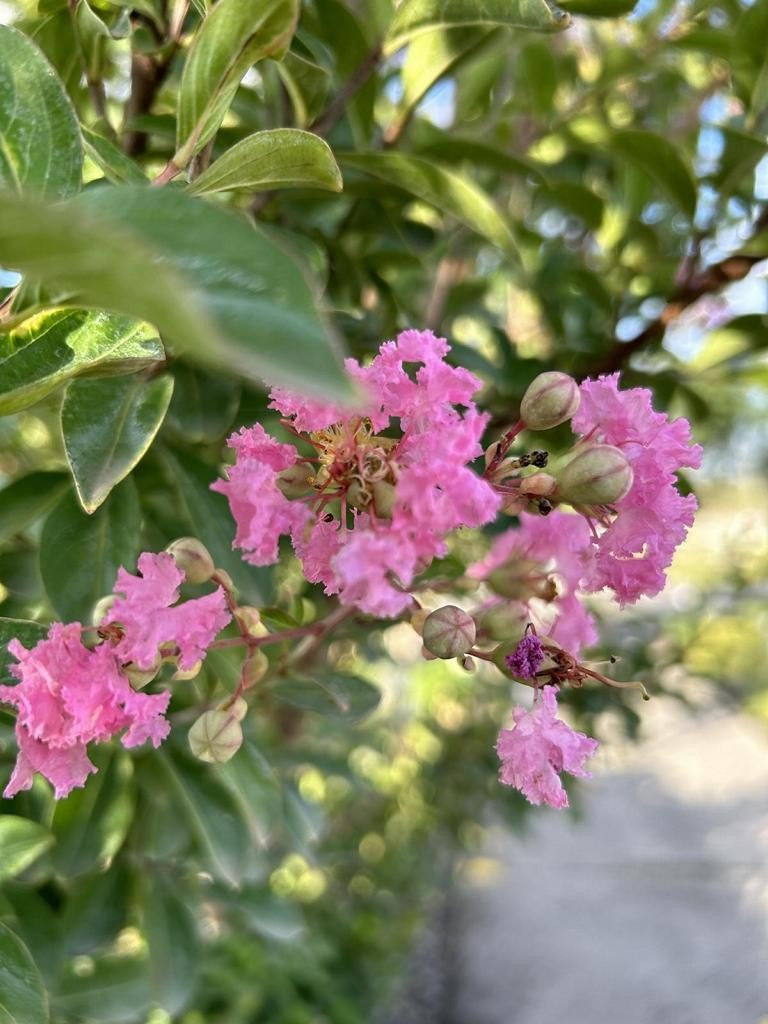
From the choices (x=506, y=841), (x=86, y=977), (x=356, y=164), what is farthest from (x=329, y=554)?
(x=506, y=841)

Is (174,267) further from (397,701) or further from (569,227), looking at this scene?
(397,701)

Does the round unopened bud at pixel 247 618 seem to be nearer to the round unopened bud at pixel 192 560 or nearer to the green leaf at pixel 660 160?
the round unopened bud at pixel 192 560

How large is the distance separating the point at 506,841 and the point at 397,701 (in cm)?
65

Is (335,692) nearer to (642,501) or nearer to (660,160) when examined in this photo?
(642,501)

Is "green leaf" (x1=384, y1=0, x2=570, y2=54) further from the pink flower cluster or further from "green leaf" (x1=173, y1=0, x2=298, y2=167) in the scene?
the pink flower cluster

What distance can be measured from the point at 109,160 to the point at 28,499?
0.30 m

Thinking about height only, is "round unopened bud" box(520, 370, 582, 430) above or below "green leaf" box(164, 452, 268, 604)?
above

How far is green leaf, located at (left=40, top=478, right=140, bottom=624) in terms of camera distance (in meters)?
0.56

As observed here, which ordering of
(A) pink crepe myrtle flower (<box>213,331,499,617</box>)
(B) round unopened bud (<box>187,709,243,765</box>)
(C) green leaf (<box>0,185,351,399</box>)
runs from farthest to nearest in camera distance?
(B) round unopened bud (<box>187,709,243,765</box>)
(A) pink crepe myrtle flower (<box>213,331,499,617</box>)
(C) green leaf (<box>0,185,351,399</box>)

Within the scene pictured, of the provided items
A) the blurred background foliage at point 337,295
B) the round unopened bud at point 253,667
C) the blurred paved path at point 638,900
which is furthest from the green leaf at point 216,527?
the blurred paved path at point 638,900

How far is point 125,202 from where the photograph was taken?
10.7 inches

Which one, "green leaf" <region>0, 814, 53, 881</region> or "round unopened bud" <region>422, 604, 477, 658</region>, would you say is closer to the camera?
"round unopened bud" <region>422, 604, 477, 658</region>

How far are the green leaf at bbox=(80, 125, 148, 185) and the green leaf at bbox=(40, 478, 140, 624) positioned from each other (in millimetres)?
217

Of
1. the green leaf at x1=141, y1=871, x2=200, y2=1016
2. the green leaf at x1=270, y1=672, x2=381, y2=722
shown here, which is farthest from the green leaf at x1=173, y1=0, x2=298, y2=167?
the green leaf at x1=141, y1=871, x2=200, y2=1016
